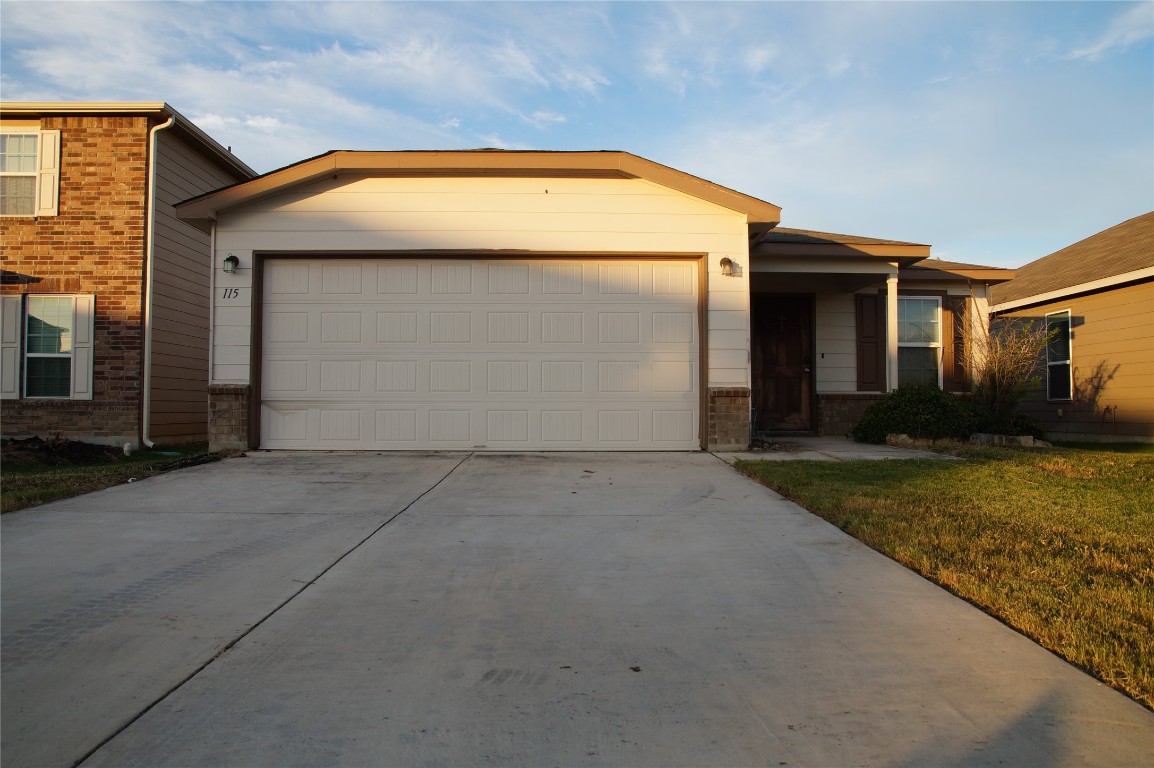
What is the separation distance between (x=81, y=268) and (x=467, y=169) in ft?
20.8

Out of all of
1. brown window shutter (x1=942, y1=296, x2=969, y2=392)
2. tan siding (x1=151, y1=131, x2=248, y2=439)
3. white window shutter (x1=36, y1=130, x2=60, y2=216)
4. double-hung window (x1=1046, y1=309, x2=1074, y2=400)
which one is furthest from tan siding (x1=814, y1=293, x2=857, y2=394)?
white window shutter (x1=36, y1=130, x2=60, y2=216)

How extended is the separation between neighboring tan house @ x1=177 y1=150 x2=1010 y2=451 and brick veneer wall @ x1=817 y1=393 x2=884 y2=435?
3958mm

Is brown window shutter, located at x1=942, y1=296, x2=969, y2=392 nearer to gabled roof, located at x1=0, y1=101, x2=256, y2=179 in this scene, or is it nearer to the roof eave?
the roof eave

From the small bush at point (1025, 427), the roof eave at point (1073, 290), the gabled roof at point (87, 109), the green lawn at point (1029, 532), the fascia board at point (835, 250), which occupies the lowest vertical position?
the green lawn at point (1029, 532)

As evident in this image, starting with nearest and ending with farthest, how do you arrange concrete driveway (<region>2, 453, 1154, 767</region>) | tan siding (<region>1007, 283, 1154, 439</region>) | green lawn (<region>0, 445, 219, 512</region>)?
concrete driveway (<region>2, 453, 1154, 767</region>) < green lawn (<region>0, 445, 219, 512</region>) < tan siding (<region>1007, 283, 1154, 439</region>)

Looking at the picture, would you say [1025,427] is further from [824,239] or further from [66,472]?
[66,472]

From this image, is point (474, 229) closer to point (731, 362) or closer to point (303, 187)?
point (303, 187)

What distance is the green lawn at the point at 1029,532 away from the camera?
137 inches

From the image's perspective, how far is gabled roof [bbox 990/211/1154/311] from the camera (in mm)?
13367

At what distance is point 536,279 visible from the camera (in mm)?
10266

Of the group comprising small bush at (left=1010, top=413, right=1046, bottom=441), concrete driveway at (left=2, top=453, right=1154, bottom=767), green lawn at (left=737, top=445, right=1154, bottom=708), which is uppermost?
small bush at (left=1010, top=413, right=1046, bottom=441)

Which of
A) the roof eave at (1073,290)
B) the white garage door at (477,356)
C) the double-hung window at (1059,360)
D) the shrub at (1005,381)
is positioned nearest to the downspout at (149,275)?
the white garage door at (477,356)

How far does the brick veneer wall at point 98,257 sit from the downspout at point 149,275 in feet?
0.26

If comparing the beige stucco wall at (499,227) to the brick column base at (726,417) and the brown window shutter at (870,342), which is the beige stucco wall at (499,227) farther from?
the brown window shutter at (870,342)
